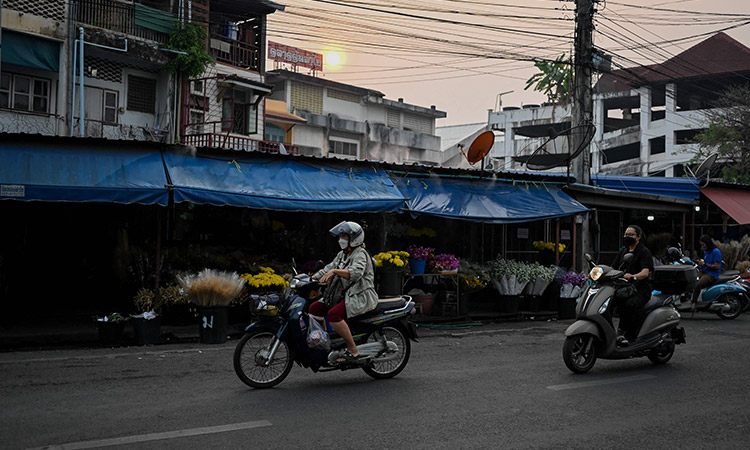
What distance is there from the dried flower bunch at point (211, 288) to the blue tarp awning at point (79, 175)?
4.45 ft

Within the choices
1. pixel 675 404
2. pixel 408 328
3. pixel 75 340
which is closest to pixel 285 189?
pixel 75 340

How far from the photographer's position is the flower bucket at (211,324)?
11.2 meters

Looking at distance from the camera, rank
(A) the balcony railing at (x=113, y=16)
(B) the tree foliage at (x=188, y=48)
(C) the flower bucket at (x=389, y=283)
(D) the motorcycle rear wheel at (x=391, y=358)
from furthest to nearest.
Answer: (B) the tree foliage at (x=188, y=48)
(A) the balcony railing at (x=113, y=16)
(C) the flower bucket at (x=389, y=283)
(D) the motorcycle rear wheel at (x=391, y=358)

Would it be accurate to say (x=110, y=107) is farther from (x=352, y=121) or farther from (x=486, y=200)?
(x=352, y=121)

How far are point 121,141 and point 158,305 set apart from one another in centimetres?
274

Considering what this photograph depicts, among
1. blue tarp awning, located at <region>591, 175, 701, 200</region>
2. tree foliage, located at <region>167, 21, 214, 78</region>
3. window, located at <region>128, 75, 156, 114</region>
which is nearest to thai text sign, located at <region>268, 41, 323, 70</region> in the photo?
tree foliage, located at <region>167, 21, 214, 78</region>

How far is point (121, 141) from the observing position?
11.4 meters

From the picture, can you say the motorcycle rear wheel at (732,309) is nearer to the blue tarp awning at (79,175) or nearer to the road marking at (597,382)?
the road marking at (597,382)

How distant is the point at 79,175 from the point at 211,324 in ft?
10.1

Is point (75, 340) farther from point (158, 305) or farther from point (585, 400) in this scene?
point (585, 400)

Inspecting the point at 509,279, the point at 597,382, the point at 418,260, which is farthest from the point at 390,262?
the point at 597,382

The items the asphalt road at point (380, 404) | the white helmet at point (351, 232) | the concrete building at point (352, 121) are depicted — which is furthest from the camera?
the concrete building at point (352, 121)

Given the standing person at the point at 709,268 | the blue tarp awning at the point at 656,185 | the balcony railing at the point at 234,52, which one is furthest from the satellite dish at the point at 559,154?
the balcony railing at the point at 234,52

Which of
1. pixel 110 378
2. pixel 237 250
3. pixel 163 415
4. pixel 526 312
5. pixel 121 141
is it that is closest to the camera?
pixel 163 415
